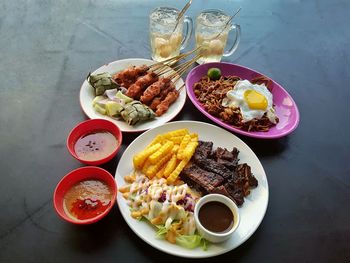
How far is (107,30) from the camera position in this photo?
3.32 meters

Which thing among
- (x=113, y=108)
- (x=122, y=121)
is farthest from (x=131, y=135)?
(x=113, y=108)

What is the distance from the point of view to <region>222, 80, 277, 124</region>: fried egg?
2.58 m

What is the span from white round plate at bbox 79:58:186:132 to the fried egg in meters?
0.36

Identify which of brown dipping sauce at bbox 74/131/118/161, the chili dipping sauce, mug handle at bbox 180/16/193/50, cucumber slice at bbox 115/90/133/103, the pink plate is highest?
mug handle at bbox 180/16/193/50

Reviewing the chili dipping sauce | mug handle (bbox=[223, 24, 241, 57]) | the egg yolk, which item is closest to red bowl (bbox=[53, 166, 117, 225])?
the chili dipping sauce

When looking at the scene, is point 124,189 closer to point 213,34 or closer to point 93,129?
point 93,129

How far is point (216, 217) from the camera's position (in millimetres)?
1941

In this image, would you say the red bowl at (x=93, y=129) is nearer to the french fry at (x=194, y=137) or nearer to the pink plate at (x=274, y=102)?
the french fry at (x=194, y=137)

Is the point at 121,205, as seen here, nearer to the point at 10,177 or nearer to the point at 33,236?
the point at 33,236

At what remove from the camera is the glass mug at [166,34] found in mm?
2893

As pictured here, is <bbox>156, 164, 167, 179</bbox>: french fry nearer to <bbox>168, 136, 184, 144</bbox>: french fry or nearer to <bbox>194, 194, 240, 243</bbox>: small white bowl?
<bbox>168, 136, 184, 144</bbox>: french fry

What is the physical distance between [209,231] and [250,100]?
3.72ft

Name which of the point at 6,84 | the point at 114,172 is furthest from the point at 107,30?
the point at 114,172

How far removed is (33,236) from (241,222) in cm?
116
